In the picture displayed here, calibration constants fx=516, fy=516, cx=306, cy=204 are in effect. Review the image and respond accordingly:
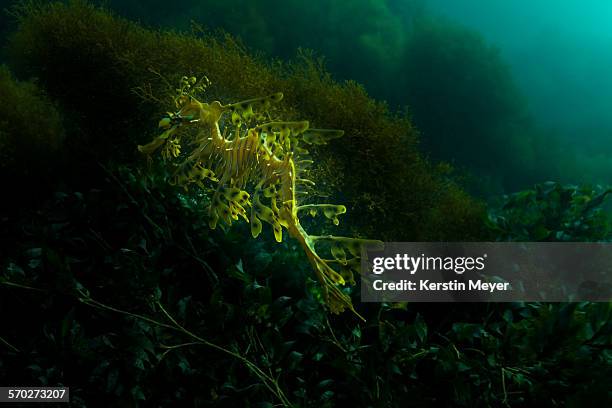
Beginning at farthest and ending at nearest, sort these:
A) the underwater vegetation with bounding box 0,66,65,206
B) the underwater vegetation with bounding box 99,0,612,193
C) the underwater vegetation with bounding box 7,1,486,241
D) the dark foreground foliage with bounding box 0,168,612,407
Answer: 1. the underwater vegetation with bounding box 99,0,612,193
2. the underwater vegetation with bounding box 7,1,486,241
3. the underwater vegetation with bounding box 0,66,65,206
4. the dark foreground foliage with bounding box 0,168,612,407

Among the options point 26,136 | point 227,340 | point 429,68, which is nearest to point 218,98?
point 26,136

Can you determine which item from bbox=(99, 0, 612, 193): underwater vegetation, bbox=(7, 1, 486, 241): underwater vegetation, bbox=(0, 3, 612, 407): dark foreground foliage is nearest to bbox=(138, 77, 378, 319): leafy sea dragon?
bbox=(0, 3, 612, 407): dark foreground foliage

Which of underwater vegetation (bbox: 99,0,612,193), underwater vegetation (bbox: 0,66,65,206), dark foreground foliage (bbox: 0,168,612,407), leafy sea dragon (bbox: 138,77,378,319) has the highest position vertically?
underwater vegetation (bbox: 99,0,612,193)

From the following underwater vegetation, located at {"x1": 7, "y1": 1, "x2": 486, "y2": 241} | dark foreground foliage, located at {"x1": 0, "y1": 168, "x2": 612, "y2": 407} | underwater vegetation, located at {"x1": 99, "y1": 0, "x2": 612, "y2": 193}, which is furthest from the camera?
underwater vegetation, located at {"x1": 99, "y1": 0, "x2": 612, "y2": 193}

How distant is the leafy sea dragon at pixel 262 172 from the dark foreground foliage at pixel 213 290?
0.17 meters

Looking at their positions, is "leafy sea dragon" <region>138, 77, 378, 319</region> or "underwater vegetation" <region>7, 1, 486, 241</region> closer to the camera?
"leafy sea dragon" <region>138, 77, 378, 319</region>

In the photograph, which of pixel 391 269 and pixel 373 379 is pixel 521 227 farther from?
pixel 373 379

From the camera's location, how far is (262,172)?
1173 mm

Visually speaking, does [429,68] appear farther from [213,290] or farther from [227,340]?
[227,340]

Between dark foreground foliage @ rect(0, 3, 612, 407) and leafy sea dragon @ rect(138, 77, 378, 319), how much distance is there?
0.17m

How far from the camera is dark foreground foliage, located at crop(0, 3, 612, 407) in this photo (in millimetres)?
1079

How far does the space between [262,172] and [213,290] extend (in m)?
0.35

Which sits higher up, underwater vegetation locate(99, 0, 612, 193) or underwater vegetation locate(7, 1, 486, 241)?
underwater vegetation locate(99, 0, 612, 193)

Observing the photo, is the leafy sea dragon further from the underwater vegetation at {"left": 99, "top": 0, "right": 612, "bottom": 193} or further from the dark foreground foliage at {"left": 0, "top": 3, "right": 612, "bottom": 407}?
the underwater vegetation at {"left": 99, "top": 0, "right": 612, "bottom": 193}
